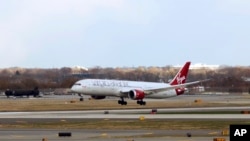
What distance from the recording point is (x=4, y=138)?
120 feet

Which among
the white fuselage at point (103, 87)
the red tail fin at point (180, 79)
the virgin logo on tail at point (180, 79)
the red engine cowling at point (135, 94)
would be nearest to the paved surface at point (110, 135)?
the red engine cowling at point (135, 94)

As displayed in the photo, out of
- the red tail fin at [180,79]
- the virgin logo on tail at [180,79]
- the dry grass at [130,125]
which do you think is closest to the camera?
the dry grass at [130,125]

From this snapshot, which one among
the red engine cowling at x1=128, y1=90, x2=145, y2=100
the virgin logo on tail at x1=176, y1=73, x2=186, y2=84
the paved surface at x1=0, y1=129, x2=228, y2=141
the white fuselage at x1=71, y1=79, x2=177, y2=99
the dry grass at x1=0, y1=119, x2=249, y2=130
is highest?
the virgin logo on tail at x1=176, y1=73, x2=186, y2=84

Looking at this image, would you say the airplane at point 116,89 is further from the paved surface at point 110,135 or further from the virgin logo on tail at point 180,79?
the paved surface at point 110,135

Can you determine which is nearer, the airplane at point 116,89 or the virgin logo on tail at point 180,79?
the airplane at point 116,89

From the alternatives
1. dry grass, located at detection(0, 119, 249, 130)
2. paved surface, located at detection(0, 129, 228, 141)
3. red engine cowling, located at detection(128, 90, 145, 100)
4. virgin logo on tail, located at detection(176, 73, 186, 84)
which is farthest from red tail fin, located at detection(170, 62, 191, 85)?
paved surface, located at detection(0, 129, 228, 141)

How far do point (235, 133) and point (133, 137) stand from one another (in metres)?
17.2

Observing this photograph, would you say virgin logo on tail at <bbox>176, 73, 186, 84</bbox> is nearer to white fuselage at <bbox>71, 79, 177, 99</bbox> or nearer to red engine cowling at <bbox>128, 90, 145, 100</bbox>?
white fuselage at <bbox>71, 79, 177, 99</bbox>

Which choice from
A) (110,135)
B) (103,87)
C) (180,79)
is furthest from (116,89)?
(110,135)

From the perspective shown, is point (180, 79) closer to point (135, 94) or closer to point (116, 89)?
point (135, 94)

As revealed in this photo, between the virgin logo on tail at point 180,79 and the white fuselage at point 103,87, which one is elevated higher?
the virgin logo on tail at point 180,79

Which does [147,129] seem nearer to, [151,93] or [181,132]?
[181,132]

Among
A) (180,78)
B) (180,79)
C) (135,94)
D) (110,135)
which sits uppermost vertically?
(180,78)

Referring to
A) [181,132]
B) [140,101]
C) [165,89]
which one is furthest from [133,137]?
[165,89]
